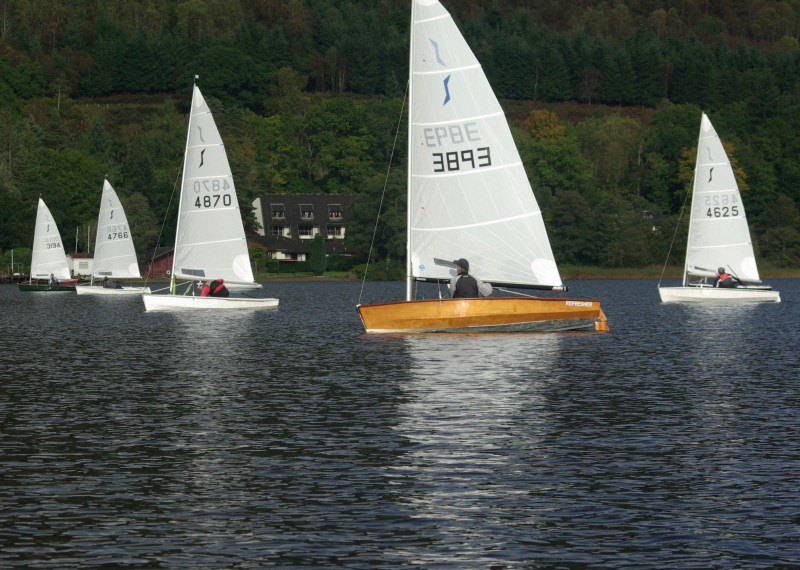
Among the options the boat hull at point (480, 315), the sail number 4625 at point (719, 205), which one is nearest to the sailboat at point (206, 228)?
the boat hull at point (480, 315)

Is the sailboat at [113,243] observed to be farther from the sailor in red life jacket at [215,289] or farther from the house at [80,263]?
the house at [80,263]

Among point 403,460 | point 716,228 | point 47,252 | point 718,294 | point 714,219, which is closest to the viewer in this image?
point 403,460

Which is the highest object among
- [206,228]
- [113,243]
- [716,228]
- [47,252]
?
[716,228]

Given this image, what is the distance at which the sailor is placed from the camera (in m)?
45.3

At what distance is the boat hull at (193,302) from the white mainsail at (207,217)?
117 centimetres

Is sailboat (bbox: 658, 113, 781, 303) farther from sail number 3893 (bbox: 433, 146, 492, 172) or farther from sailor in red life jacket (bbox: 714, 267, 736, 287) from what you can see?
sail number 3893 (bbox: 433, 146, 492, 172)

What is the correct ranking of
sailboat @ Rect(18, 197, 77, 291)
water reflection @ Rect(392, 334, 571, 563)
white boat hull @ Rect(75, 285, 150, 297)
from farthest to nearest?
1. sailboat @ Rect(18, 197, 77, 291)
2. white boat hull @ Rect(75, 285, 150, 297)
3. water reflection @ Rect(392, 334, 571, 563)

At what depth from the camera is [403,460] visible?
67.4 ft

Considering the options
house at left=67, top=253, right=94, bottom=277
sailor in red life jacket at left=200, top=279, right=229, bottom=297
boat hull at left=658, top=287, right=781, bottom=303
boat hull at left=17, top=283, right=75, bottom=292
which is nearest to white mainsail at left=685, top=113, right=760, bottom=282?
boat hull at left=658, top=287, right=781, bottom=303

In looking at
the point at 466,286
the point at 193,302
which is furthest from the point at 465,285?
the point at 193,302

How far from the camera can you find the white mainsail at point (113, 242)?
10156 centimetres

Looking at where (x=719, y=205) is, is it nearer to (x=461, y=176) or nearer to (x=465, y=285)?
(x=461, y=176)

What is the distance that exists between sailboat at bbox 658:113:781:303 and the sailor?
A: 3772 centimetres

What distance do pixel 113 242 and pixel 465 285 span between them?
62.5 metres
